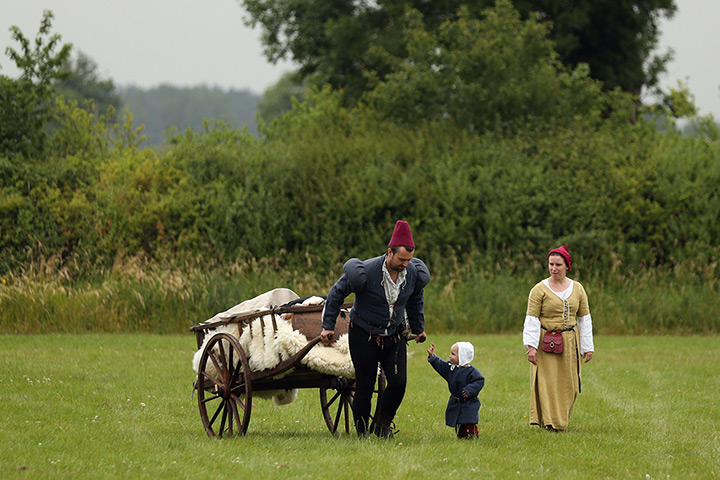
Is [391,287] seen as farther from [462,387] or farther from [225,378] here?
[225,378]

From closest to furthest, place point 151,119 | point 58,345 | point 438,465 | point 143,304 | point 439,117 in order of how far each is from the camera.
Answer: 1. point 438,465
2. point 58,345
3. point 143,304
4. point 439,117
5. point 151,119

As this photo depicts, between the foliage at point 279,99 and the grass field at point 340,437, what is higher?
the foliage at point 279,99

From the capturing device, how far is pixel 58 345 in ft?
55.5

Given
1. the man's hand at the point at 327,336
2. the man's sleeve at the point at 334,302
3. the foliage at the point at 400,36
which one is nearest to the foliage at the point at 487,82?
the foliage at the point at 400,36

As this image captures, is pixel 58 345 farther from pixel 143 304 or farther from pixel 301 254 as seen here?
pixel 301 254

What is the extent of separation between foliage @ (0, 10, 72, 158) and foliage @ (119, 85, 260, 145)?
115 m

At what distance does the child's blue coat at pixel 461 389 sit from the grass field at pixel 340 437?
253 mm

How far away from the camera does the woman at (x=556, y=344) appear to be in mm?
9438

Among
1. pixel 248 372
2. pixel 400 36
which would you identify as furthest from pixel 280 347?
pixel 400 36

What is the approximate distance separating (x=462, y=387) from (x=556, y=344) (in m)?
1.34

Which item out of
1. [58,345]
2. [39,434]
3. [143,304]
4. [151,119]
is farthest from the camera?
[151,119]

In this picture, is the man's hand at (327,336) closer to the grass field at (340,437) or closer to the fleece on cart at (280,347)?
the fleece on cart at (280,347)

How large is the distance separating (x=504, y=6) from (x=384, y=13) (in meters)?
5.87

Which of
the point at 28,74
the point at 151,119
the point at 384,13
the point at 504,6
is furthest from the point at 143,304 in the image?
the point at 151,119
